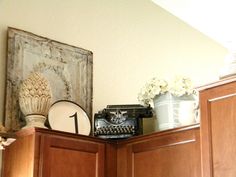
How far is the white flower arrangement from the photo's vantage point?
275cm

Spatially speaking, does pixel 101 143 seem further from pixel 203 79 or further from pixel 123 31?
pixel 203 79

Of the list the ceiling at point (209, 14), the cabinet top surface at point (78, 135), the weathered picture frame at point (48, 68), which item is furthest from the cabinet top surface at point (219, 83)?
the ceiling at point (209, 14)

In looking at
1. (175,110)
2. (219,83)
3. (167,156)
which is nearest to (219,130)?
(219,83)

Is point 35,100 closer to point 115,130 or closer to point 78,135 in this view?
point 78,135

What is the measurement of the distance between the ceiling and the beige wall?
6 cm

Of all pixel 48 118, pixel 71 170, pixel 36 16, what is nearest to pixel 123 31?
pixel 36 16

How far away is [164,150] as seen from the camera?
2.59 meters

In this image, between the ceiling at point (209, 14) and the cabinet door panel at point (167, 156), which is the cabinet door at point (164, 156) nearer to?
the cabinet door panel at point (167, 156)

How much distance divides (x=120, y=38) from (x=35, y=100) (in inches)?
43.5

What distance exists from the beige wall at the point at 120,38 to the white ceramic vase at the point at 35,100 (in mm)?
161

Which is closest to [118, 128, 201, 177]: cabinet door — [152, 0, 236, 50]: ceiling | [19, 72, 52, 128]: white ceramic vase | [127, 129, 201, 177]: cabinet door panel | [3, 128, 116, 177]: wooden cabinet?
[127, 129, 201, 177]: cabinet door panel

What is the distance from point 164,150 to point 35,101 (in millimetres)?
750

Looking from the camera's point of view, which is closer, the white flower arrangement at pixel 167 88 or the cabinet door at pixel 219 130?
the cabinet door at pixel 219 130

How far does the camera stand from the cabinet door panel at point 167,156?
2.45 m
